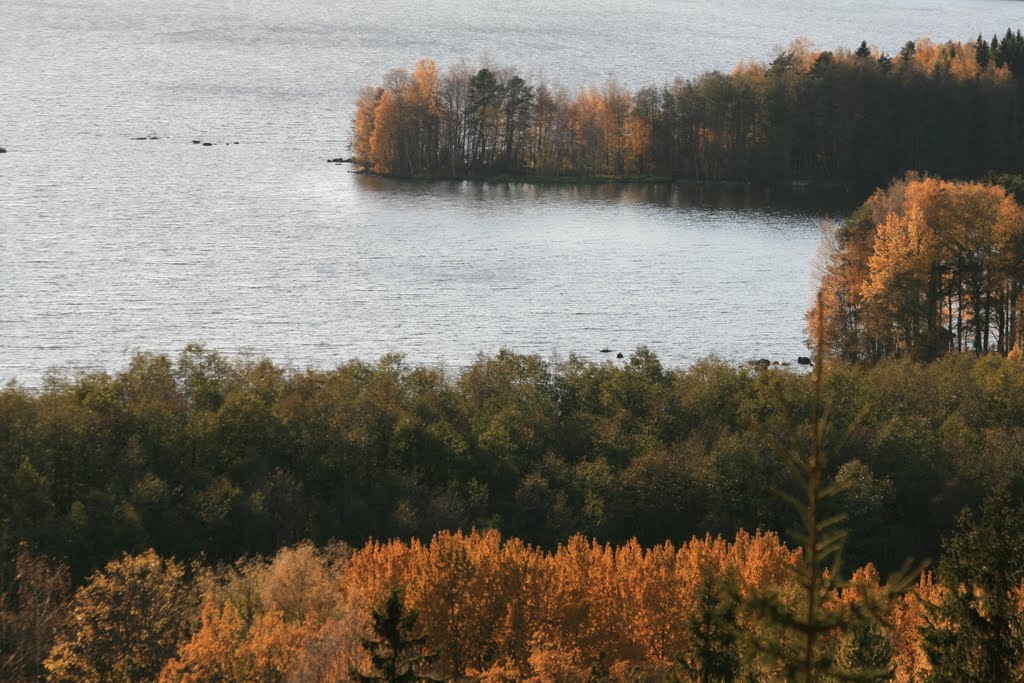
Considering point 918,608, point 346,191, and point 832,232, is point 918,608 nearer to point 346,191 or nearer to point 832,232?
point 832,232

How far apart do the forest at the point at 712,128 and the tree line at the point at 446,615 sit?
9447cm

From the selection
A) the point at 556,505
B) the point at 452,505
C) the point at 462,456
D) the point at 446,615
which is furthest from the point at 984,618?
the point at 462,456

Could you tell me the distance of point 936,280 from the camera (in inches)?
2830

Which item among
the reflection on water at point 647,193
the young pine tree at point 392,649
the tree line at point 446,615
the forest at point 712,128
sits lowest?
the tree line at point 446,615

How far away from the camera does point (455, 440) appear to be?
190ft

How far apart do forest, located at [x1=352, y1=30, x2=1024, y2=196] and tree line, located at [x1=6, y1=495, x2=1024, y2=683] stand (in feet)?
310

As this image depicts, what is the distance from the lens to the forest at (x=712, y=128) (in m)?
136

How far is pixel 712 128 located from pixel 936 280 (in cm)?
6958

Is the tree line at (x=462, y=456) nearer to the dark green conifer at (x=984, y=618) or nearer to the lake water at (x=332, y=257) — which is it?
the lake water at (x=332, y=257)

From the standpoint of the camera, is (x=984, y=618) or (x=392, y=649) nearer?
(x=392, y=649)

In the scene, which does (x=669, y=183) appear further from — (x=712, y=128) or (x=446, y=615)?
(x=446, y=615)

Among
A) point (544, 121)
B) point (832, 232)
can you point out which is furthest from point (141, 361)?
point (544, 121)

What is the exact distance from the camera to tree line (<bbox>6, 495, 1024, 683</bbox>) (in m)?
34.2

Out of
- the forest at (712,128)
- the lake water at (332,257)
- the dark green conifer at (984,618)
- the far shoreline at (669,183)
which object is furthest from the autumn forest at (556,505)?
the forest at (712,128)
